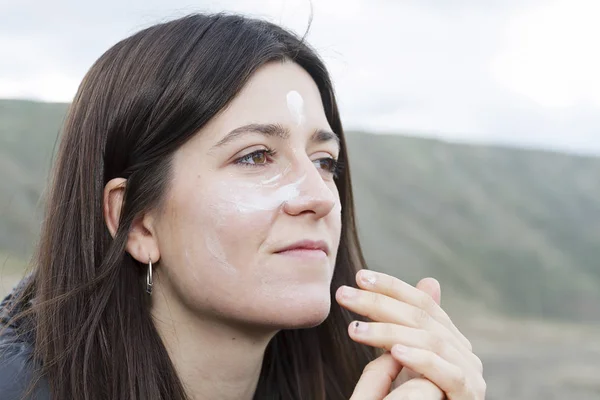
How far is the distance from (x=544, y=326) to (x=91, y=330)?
50.1 feet

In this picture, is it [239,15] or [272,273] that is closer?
[272,273]

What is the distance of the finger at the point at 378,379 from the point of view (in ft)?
7.27

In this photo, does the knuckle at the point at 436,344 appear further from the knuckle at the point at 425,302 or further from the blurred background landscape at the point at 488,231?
the blurred background landscape at the point at 488,231

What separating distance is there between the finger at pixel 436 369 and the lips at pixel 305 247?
0.42 meters

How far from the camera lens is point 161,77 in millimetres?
2383

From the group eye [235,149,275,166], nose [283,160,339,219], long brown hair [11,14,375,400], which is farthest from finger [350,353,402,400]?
eye [235,149,275,166]

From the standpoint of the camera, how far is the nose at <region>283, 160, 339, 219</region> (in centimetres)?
233

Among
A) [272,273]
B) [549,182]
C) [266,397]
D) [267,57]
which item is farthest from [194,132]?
[549,182]

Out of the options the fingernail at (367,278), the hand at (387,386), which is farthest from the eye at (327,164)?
the hand at (387,386)

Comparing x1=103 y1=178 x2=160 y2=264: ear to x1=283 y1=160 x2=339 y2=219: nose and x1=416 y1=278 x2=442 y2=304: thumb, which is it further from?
x1=416 y1=278 x2=442 y2=304: thumb

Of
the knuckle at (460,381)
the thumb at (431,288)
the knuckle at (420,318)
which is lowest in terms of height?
the knuckle at (460,381)

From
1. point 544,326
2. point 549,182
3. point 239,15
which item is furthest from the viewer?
point 549,182

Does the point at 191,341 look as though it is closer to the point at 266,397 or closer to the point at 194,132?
the point at 266,397

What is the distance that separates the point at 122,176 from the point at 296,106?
2.21ft
